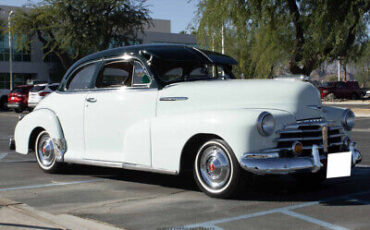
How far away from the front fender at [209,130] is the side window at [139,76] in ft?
2.07

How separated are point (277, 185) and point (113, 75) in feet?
9.08

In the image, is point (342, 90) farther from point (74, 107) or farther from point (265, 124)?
point (265, 124)

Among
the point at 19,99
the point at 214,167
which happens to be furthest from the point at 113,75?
the point at 19,99

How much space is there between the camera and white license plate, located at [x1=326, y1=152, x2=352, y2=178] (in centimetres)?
567

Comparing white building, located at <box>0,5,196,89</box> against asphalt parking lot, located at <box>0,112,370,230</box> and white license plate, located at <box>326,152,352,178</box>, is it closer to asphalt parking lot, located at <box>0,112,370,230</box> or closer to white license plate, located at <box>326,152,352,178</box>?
asphalt parking lot, located at <box>0,112,370,230</box>

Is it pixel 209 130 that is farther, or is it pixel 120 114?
pixel 120 114

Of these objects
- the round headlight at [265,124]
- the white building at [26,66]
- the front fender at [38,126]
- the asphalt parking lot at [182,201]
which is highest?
the white building at [26,66]

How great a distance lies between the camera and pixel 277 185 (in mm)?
6684

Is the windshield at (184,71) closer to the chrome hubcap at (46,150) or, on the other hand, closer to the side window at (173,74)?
the side window at (173,74)

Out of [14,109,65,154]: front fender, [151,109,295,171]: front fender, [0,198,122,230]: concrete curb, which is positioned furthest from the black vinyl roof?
[0,198,122,230]: concrete curb

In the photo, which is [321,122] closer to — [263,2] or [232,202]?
[232,202]

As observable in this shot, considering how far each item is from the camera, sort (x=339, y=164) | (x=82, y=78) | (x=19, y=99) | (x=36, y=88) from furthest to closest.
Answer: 1. (x=19, y=99)
2. (x=36, y=88)
3. (x=82, y=78)
4. (x=339, y=164)

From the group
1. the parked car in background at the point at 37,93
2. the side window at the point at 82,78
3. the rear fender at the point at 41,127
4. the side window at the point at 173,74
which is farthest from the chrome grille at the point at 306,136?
the parked car in background at the point at 37,93

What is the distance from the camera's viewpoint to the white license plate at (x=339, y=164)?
18.6 feet
